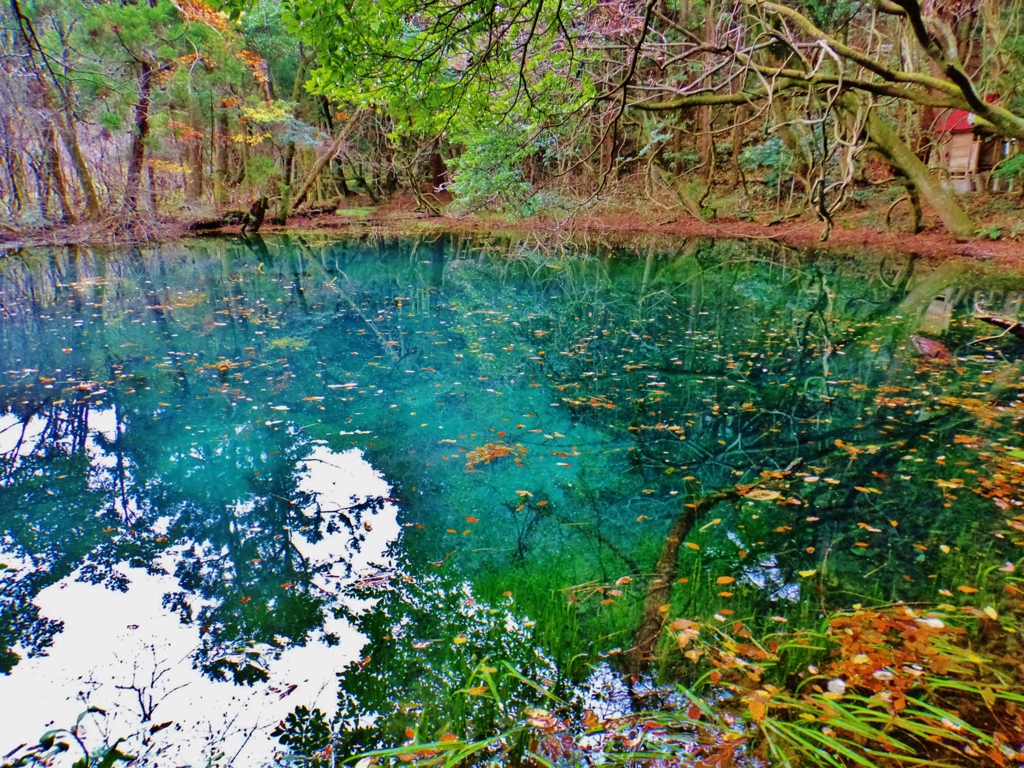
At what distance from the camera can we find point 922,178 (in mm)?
13539

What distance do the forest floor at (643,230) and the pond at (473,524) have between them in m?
3.98

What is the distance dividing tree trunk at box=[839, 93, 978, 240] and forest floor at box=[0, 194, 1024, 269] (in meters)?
0.35

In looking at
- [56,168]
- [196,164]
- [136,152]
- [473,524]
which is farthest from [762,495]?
[196,164]

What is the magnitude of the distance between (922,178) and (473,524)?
14799 millimetres

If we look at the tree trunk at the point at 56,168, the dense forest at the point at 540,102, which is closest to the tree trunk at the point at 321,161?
the dense forest at the point at 540,102

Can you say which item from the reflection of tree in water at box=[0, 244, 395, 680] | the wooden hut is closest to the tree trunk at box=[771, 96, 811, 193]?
the wooden hut

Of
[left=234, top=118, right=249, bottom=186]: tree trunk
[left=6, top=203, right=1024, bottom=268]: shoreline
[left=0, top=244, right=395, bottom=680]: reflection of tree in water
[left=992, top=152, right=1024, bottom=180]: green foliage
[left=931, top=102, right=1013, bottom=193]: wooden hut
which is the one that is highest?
[left=234, top=118, right=249, bottom=186]: tree trunk

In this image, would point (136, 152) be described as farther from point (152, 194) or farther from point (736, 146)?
point (736, 146)

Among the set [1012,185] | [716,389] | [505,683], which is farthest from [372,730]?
[1012,185]

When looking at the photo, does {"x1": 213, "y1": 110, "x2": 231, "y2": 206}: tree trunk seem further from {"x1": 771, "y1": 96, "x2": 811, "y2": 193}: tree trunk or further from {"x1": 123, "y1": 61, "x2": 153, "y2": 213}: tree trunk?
{"x1": 771, "y1": 96, "x2": 811, "y2": 193}: tree trunk

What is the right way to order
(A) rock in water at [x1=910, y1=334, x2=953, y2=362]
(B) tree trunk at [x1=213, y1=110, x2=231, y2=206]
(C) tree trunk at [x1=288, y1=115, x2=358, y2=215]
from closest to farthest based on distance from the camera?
(A) rock in water at [x1=910, y1=334, x2=953, y2=362] < (C) tree trunk at [x1=288, y1=115, x2=358, y2=215] < (B) tree trunk at [x1=213, y1=110, x2=231, y2=206]

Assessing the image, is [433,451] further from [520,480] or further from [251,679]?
[251,679]

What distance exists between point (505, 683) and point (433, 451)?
8.48 feet

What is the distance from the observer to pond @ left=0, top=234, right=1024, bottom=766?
2.56 metres
